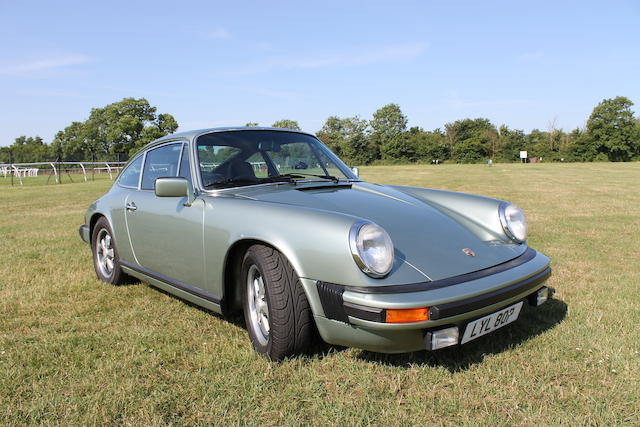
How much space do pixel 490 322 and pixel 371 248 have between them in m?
0.76

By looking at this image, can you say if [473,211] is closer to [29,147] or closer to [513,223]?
[513,223]

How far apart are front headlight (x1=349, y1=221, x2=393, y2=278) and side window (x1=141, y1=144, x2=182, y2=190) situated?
1.90 m

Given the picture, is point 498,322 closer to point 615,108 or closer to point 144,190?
point 144,190

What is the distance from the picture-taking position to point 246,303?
2785 mm

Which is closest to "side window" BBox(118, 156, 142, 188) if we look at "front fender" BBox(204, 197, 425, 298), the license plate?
"front fender" BBox(204, 197, 425, 298)

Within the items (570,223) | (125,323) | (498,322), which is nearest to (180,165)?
(125,323)

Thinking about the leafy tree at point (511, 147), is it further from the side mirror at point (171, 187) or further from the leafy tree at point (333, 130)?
the side mirror at point (171, 187)

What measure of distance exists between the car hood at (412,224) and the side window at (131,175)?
1.48 metres

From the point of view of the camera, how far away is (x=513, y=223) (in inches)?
121

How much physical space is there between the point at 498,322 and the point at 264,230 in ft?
4.46

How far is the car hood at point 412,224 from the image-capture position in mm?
2414

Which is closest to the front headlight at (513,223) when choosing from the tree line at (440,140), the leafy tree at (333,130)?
the tree line at (440,140)

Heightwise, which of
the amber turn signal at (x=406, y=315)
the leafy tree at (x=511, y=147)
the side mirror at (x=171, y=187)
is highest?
the leafy tree at (x=511, y=147)

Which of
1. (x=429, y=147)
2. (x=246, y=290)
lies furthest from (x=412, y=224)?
(x=429, y=147)
